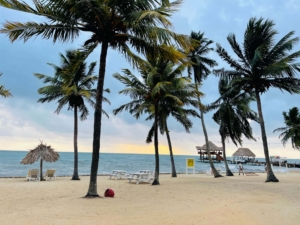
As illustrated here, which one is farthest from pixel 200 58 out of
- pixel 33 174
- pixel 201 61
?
pixel 33 174

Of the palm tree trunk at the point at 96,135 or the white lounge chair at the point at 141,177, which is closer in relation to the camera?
the palm tree trunk at the point at 96,135

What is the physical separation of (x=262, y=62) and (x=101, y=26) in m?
10.7

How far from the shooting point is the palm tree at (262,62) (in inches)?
571

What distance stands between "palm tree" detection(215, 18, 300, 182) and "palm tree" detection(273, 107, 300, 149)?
65.4 feet

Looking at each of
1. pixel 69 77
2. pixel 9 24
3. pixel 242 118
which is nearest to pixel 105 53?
pixel 69 77

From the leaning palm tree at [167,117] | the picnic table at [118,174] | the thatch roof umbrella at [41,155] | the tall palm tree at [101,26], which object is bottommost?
the picnic table at [118,174]

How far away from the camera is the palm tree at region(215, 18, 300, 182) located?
14516 mm

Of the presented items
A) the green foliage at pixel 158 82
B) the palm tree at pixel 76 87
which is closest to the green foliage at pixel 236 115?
the green foliage at pixel 158 82

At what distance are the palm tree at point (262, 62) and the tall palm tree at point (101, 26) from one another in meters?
8.10

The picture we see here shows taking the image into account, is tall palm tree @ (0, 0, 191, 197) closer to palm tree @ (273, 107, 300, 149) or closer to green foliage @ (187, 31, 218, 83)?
green foliage @ (187, 31, 218, 83)

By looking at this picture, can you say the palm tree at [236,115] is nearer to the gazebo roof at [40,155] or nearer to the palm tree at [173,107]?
the palm tree at [173,107]

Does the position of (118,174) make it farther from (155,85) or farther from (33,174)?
(155,85)

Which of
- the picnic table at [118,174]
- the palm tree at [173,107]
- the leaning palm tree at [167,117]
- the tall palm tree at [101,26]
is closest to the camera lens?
the tall palm tree at [101,26]

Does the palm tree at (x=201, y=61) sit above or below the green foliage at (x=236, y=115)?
above
